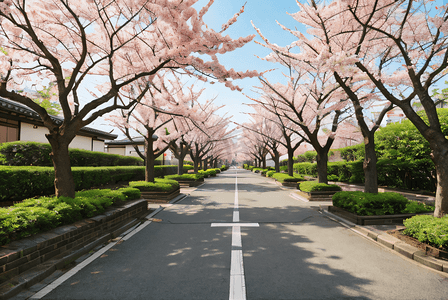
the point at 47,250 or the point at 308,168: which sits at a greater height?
the point at 308,168

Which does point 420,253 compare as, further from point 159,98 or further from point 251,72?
point 159,98

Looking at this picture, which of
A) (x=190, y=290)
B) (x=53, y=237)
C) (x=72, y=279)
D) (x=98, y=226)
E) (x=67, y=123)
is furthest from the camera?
(x=67, y=123)

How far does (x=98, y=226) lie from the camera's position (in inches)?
217

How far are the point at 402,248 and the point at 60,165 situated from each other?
8.93m

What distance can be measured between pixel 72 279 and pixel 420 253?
648 centimetres

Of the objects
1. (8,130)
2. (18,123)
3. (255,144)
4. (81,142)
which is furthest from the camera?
(255,144)

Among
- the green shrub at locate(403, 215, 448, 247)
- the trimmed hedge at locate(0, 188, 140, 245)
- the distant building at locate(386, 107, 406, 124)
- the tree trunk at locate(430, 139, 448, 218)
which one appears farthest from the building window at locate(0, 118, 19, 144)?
the distant building at locate(386, 107, 406, 124)

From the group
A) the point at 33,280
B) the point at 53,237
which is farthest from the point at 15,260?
the point at 53,237

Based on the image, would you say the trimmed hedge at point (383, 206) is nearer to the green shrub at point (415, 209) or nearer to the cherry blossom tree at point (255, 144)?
the green shrub at point (415, 209)

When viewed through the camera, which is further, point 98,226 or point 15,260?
point 98,226

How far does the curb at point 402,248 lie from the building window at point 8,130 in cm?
1736

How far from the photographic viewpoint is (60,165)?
6367mm

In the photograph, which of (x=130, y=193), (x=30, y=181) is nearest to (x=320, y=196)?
(x=130, y=193)

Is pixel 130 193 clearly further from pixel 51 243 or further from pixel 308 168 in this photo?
pixel 308 168
